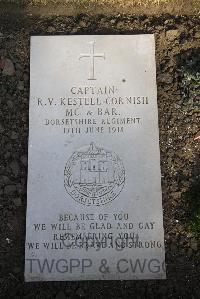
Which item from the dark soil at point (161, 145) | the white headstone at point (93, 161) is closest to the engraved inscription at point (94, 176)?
the white headstone at point (93, 161)

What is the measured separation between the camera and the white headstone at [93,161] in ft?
13.7

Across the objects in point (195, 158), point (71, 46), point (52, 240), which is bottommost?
point (52, 240)

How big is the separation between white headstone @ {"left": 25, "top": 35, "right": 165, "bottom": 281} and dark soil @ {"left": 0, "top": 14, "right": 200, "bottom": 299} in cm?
10

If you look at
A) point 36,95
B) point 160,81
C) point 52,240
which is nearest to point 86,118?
point 36,95

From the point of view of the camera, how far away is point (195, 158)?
14.6 feet

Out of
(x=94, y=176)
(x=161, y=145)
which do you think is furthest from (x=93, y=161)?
(x=161, y=145)

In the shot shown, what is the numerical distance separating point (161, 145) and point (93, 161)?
2.08ft

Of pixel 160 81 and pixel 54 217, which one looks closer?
pixel 54 217

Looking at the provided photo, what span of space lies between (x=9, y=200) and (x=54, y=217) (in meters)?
0.43

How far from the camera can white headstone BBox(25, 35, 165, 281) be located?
417 cm

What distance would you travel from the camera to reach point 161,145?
4.46 m

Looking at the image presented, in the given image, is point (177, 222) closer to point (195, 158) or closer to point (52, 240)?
point (195, 158)

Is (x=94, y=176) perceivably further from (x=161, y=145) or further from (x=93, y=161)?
(x=161, y=145)

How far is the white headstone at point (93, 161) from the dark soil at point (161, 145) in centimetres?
10
